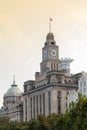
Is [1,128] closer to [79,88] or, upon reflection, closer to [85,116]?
[79,88]

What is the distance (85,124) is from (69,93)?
410 feet

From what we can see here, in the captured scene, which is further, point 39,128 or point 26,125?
point 26,125

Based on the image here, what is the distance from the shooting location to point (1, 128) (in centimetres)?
14388

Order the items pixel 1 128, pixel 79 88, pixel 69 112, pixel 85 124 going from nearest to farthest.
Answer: pixel 85 124
pixel 69 112
pixel 1 128
pixel 79 88

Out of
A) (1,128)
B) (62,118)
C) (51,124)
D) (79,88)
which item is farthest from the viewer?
(79,88)

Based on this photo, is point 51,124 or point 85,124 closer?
point 85,124

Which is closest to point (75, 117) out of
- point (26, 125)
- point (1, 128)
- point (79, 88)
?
point (26, 125)

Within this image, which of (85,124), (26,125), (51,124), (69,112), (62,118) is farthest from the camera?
(26,125)

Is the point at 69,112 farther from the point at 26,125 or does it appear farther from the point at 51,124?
the point at 26,125

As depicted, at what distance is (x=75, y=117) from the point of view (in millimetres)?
76938

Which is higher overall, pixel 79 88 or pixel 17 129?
pixel 79 88

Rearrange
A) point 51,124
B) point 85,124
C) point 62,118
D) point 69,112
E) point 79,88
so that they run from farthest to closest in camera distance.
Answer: point 79,88 < point 51,124 < point 62,118 < point 69,112 < point 85,124

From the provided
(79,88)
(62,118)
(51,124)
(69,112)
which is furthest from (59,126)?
(79,88)

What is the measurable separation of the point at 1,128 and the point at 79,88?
5745 centimetres
